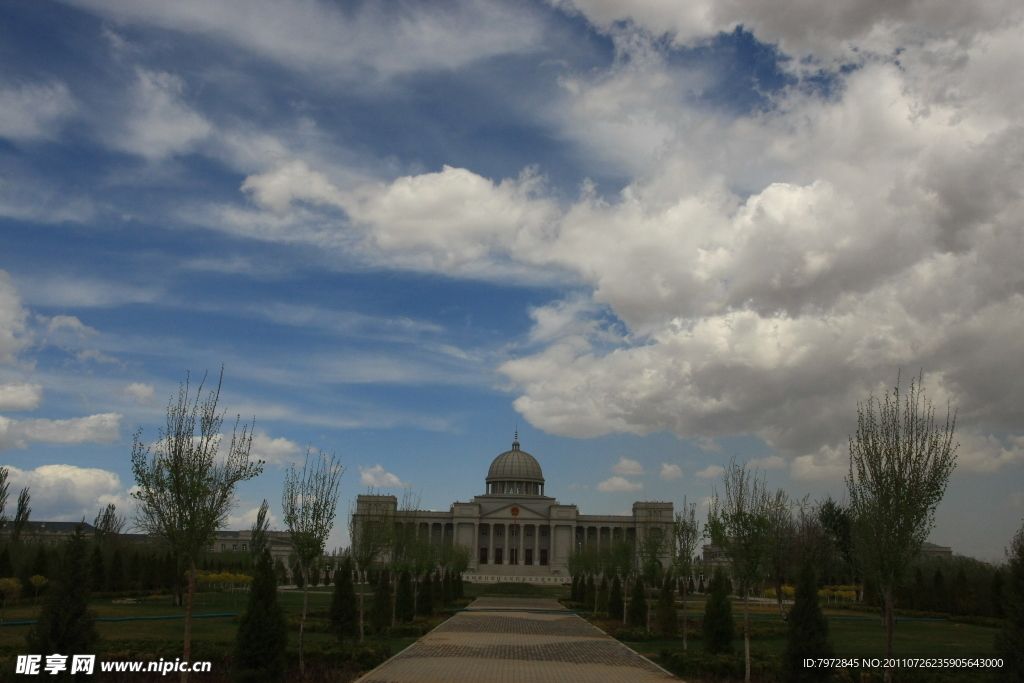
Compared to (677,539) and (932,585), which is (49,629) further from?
(932,585)

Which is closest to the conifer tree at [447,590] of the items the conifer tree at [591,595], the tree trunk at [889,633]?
the conifer tree at [591,595]

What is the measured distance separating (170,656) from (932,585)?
51.6 m

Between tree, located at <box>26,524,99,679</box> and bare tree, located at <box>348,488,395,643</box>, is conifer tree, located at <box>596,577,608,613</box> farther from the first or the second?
tree, located at <box>26,524,99,679</box>

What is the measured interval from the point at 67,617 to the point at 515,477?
385 feet

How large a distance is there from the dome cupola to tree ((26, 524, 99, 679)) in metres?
116

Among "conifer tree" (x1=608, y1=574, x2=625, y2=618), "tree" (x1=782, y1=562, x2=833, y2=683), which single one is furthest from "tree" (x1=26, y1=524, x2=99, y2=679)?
"conifer tree" (x1=608, y1=574, x2=625, y2=618)

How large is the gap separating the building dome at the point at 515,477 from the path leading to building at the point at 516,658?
92.6 metres

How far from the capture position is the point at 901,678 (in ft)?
71.4

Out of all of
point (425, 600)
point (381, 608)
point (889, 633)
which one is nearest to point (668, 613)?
point (381, 608)

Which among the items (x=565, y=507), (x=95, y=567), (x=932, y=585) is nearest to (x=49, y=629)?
(x=95, y=567)

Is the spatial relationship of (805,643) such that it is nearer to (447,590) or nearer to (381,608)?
(381,608)

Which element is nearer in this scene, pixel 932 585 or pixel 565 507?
pixel 932 585

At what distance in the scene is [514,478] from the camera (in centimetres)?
13125

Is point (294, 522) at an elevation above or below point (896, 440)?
below
